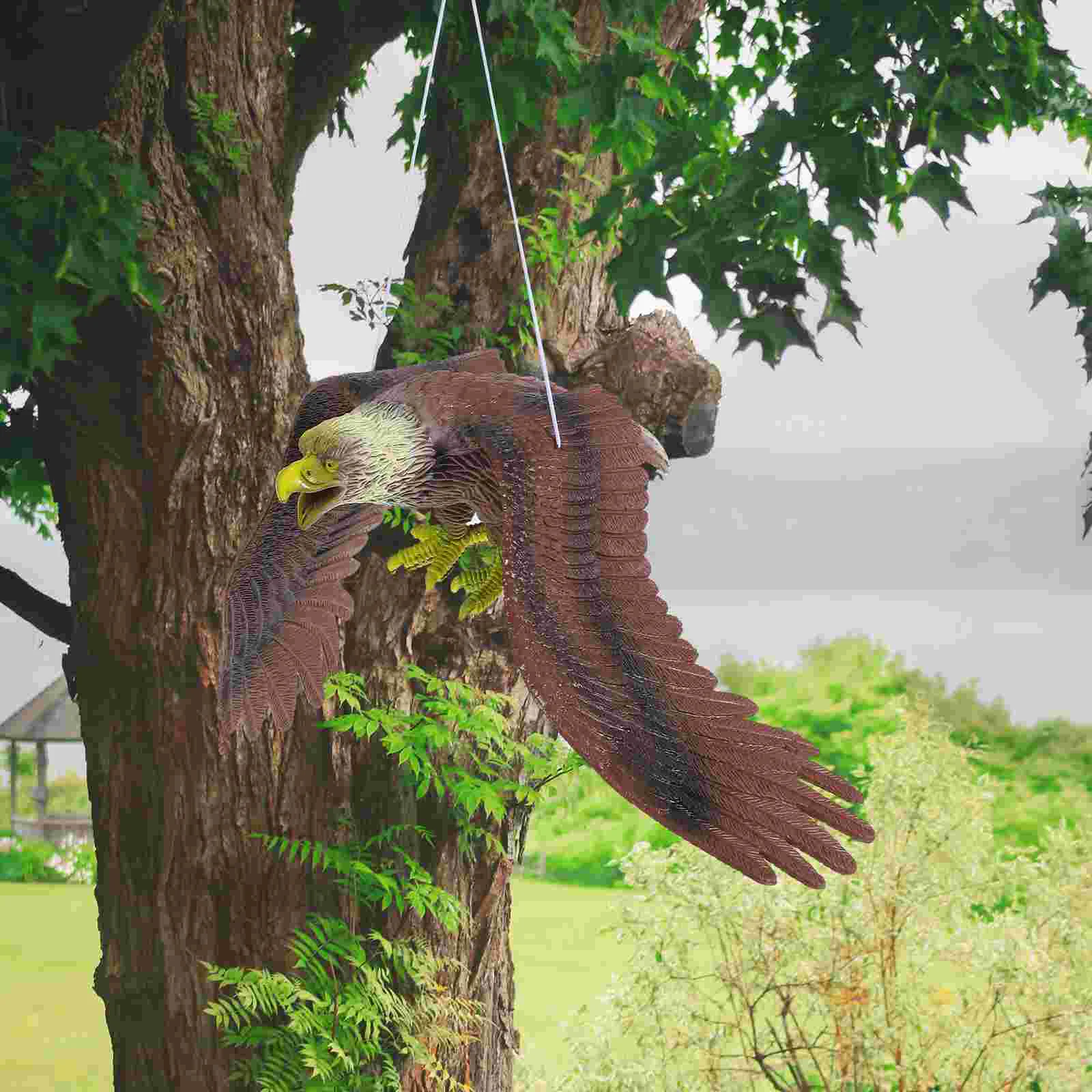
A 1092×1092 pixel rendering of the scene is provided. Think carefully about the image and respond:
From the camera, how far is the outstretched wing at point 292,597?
4.41ft

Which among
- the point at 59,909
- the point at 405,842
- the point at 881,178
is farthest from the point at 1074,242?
the point at 59,909

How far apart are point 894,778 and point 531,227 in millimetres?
1765

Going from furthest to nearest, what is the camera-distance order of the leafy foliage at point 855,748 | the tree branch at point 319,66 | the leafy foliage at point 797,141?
1. the leafy foliage at point 855,748
2. the tree branch at point 319,66
3. the leafy foliage at point 797,141

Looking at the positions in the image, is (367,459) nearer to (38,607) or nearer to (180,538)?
(180,538)

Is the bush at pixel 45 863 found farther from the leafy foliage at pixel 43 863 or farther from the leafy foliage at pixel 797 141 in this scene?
the leafy foliage at pixel 797 141

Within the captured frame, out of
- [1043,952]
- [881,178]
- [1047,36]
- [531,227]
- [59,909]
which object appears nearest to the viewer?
[881,178]

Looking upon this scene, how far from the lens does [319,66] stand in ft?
9.08

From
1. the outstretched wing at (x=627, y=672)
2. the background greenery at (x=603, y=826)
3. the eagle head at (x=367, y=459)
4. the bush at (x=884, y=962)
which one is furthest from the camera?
the background greenery at (x=603, y=826)

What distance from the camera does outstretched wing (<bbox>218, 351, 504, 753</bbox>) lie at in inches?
52.9

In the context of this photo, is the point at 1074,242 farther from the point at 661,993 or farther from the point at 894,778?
the point at 661,993

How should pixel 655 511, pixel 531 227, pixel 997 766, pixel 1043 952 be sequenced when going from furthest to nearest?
pixel 655 511
pixel 997 766
pixel 1043 952
pixel 531 227

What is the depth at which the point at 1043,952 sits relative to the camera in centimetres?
331

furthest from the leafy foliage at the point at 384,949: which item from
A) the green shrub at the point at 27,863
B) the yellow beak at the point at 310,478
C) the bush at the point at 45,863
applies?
the green shrub at the point at 27,863

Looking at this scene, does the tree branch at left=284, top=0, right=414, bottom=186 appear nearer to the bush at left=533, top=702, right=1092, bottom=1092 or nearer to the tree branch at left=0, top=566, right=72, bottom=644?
the tree branch at left=0, top=566, right=72, bottom=644
